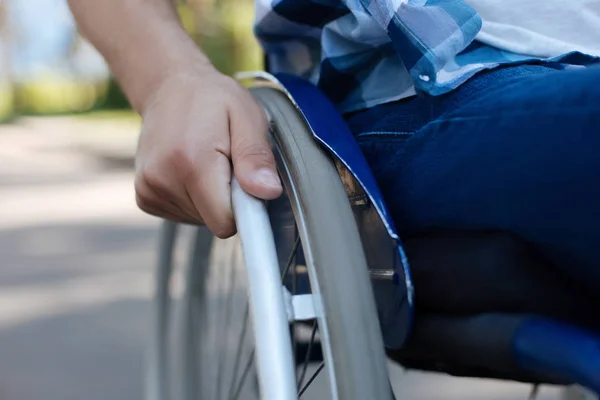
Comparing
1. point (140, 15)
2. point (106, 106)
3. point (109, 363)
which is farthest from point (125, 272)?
point (106, 106)

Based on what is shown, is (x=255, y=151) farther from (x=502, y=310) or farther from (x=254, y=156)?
(x=502, y=310)

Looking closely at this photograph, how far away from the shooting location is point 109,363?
2928 millimetres

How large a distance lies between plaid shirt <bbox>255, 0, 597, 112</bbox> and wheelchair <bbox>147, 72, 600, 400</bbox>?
0.05 m

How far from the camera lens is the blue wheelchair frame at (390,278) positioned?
63cm

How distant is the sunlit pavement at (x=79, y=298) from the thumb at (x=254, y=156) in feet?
0.90

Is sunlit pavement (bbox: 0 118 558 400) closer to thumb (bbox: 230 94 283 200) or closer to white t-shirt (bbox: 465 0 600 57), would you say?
thumb (bbox: 230 94 283 200)

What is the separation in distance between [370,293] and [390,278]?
2.6 inches

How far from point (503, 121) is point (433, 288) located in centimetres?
16

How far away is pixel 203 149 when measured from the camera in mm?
819

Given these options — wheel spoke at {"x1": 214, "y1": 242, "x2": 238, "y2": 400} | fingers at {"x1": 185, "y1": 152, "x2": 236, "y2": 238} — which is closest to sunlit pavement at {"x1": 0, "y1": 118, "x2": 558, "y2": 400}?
fingers at {"x1": 185, "y1": 152, "x2": 236, "y2": 238}

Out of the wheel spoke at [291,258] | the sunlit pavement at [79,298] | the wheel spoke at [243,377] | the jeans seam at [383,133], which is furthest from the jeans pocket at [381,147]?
the wheel spoke at [243,377]

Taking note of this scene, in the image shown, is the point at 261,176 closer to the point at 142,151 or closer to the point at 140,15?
the point at 142,151

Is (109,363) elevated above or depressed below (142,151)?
below

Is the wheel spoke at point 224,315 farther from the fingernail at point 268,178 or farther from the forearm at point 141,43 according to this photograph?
the fingernail at point 268,178
